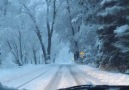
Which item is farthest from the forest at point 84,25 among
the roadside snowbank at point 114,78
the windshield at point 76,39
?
the roadside snowbank at point 114,78

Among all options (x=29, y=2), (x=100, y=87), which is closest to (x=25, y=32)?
(x=29, y=2)

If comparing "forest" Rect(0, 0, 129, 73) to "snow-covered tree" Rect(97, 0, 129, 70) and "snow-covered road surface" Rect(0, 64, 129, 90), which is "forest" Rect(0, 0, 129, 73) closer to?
"snow-covered tree" Rect(97, 0, 129, 70)

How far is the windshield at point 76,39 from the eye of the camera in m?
18.6

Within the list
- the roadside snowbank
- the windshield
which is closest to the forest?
the windshield

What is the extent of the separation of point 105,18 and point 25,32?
1433 inches

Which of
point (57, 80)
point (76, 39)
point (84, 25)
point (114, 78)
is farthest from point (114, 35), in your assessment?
→ point (76, 39)

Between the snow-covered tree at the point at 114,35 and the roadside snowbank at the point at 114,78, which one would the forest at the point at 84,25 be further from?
the roadside snowbank at the point at 114,78

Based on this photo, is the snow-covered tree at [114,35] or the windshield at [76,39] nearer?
the windshield at [76,39]

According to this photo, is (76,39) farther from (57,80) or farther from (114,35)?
(57,80)

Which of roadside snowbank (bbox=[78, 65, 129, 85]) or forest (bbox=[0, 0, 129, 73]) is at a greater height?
forest (bbox=[0, 0, 129, 73])

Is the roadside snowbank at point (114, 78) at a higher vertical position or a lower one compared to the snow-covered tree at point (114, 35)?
lower

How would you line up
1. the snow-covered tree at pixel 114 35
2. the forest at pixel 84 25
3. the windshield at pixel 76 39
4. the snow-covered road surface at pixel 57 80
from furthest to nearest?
the forest at pixel 84 25 → the snow-covered tree at pixel 114 35 → the windshield at pixel 76 39 → the snow-covered road surface at pixel 57 80

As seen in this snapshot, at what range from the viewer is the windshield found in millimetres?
18580

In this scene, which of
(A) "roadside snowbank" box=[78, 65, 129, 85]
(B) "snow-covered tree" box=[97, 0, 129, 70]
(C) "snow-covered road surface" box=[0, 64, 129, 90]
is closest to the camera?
(C) "snow-covered road surface" box=[0, 64, 129, 90]
